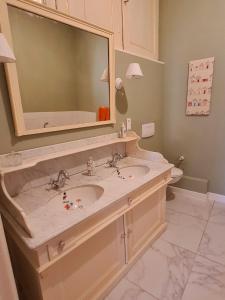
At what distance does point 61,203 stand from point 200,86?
2048 millimetres

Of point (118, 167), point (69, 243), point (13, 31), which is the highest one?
point (13, 31)

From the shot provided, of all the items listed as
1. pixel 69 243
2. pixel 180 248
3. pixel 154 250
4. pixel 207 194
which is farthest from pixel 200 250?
pixel 69 243

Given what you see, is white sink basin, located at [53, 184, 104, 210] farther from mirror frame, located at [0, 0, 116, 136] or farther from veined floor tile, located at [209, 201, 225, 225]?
veined floor tile, located at [209, 201, 225, 225]

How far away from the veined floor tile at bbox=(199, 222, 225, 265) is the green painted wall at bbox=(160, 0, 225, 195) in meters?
0.59

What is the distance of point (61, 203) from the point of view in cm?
116

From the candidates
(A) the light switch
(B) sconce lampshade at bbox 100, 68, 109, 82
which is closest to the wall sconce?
(B) sconce lampshade at bbox 100, 68, 109, 82

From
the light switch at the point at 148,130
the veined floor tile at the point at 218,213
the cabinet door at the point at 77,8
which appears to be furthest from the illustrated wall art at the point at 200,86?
the cabinet door at the point at 77,8

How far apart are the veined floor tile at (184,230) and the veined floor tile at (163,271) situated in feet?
0.29

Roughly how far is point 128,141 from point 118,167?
0.33 m

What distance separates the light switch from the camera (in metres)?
2.24

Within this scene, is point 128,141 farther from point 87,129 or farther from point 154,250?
point 154,250

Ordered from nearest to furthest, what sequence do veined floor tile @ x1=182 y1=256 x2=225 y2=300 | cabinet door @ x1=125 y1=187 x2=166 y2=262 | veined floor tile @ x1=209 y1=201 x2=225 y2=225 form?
1. veined floor tile @ x1=182 y1=256 x2=225 y2=300
2. cabinet door @ x1=125 y1=187 x2=166 y2=262
3. veined floor tile @ x1=209 y1=201 x2=225 y2=225

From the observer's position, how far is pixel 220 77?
2.07 m

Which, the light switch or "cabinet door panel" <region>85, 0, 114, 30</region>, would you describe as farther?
the light switch
